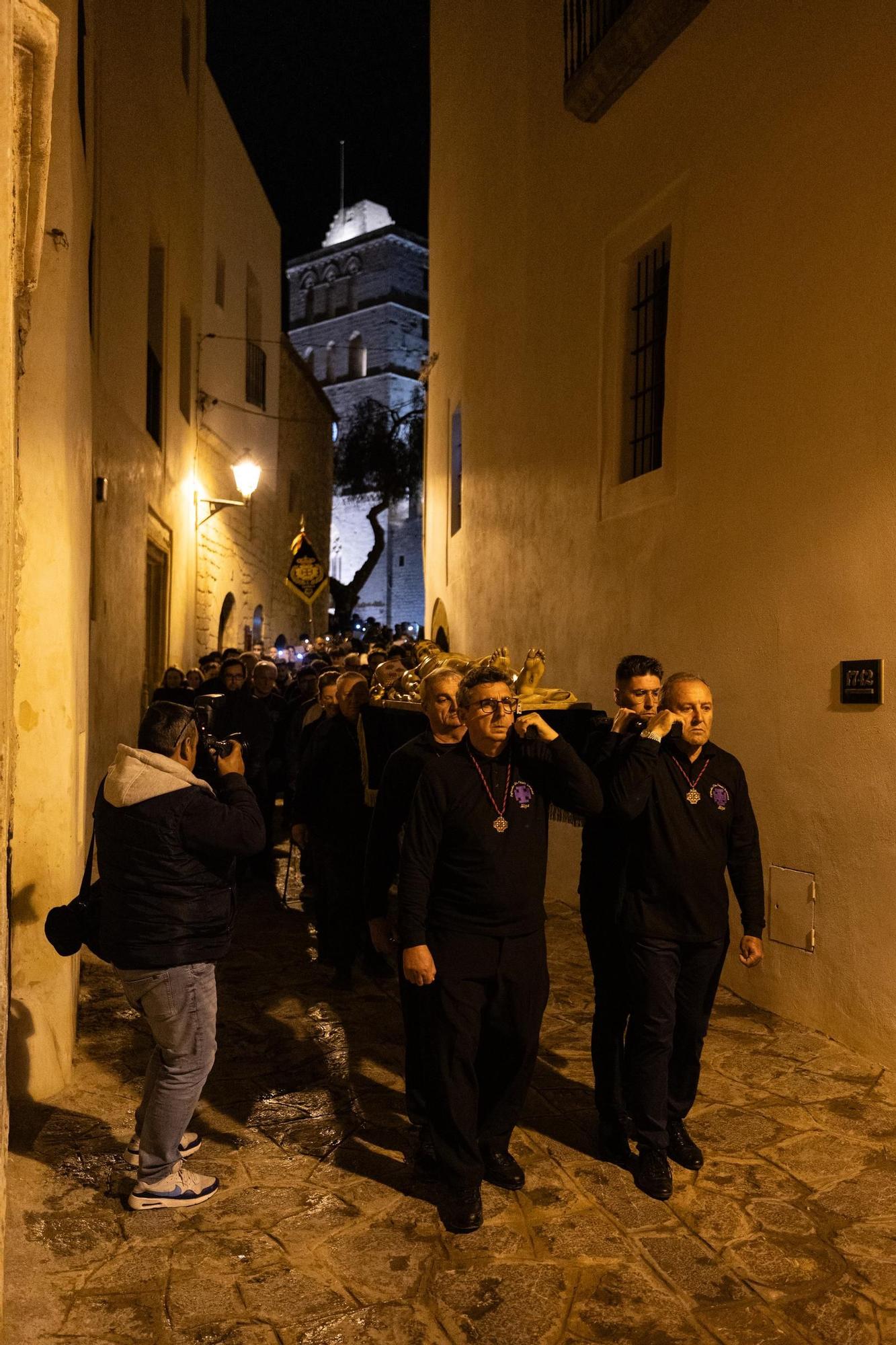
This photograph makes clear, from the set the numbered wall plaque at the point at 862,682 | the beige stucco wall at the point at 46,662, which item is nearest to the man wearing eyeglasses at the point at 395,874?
the beige stucco wall at the point at 46,662

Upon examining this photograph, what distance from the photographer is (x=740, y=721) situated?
6566 mm

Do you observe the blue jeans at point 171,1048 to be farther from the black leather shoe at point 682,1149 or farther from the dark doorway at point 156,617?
the dark doorway at point 156,617

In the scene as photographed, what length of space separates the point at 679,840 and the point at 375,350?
175ft

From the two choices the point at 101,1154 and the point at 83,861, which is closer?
the point at 101,1154

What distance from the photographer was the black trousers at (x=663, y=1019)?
4238mm

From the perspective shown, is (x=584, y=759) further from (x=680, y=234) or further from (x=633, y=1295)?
(x=680, y=234)

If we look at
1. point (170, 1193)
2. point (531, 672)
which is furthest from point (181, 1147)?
point (531, 672)

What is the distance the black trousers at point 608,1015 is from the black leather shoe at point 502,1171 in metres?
0.47

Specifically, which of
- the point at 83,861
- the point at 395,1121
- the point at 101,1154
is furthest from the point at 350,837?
the point at 101,1154

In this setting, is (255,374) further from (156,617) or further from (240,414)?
(156,617)

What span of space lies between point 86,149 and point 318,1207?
6476mm

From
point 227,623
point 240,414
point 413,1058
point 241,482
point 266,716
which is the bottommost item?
point 413,1058

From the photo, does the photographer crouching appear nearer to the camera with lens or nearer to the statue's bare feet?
the camera with lens

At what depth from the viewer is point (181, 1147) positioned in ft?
14.7
